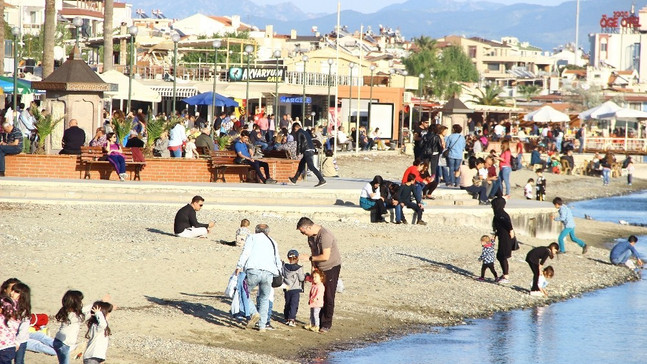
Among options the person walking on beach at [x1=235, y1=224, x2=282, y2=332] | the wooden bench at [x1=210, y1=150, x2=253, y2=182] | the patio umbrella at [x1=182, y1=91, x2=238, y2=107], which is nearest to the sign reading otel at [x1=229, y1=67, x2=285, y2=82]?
the patio umbrella at [x1=182, y1=91, x2=238, y2=107]

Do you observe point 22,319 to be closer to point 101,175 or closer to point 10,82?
point 101,175

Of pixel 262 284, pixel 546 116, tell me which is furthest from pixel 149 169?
pixel 546 116

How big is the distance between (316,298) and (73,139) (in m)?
10.9

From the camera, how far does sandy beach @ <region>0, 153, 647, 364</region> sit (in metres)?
12.3

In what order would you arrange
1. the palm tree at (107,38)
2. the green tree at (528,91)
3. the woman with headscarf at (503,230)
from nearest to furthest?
the woman with headscarf at (503,230)
the palm tree at (107,38)
the green tree at (528,91)

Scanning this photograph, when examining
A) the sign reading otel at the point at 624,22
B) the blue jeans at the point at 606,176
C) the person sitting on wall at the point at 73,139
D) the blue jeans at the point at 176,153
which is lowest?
the blue jeans at the point at 606,176

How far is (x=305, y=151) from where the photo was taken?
23062 millimetres

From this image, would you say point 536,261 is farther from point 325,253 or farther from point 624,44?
point 624,44

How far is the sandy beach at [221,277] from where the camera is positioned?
486 inches

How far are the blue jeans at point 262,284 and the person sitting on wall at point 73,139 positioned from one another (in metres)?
10.9

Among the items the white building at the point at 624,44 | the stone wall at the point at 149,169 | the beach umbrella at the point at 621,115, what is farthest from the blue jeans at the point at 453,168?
the white building at the point at 624,44

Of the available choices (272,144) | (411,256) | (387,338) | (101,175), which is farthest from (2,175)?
(387,338)

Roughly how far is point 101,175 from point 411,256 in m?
6.98

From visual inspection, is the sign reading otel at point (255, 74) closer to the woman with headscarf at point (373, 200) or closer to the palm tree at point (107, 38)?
the palm tree at point (107, 38)
